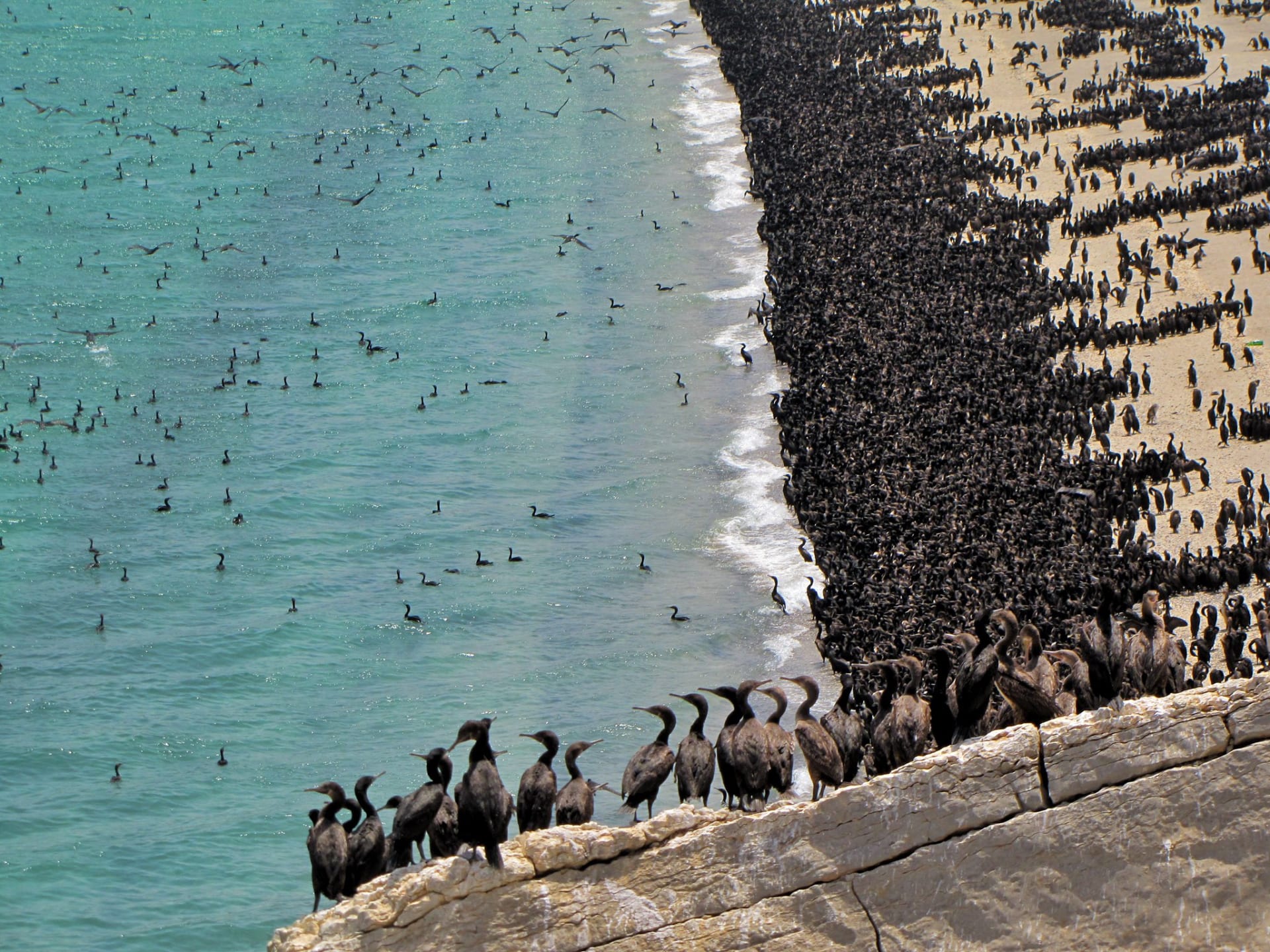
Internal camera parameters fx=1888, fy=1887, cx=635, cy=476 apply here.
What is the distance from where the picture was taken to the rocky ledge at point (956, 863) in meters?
16.0

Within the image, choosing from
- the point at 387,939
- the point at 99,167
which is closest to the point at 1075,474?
the point at 387,939

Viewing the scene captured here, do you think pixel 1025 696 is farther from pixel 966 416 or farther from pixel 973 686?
pixel 966 416

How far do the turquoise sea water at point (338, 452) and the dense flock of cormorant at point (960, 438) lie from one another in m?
2.76

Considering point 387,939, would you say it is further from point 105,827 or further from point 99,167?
point 99,167

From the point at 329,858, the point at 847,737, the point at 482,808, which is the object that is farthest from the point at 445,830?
the point at 847,737

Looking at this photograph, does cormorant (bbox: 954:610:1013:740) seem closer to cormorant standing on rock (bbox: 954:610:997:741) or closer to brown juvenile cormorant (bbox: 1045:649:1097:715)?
cormorant standing on rock (bbox: 954:610:997:741)

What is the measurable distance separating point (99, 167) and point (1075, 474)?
52140mm

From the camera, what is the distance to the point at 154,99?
8644cm

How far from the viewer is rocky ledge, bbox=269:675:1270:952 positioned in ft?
52.4

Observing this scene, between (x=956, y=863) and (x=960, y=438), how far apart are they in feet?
74.9

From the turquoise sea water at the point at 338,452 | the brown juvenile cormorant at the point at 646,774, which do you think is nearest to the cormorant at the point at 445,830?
the brown juvenile cormorant at the point at 646,774

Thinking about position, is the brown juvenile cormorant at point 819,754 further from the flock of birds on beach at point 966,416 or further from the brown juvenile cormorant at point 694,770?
the brown juvenile cormorant at point 694,770

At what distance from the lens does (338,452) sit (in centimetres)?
4862

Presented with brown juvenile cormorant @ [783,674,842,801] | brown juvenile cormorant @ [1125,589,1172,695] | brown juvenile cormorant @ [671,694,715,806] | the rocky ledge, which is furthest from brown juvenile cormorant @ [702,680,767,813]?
brown juvenile cormorant @ [1125,589,1172,695]
